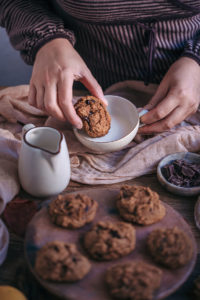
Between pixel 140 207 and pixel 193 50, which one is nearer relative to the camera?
pixel 140 207

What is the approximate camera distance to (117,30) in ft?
3.87

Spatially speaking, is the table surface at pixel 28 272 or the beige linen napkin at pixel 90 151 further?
the beige linen napkin at pixel 90 151

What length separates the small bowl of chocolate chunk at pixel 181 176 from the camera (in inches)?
36.8

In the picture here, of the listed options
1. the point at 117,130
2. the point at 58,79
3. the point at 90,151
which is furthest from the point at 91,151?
the point at 58,79

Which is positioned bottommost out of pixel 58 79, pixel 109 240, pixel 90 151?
pixel 90 151

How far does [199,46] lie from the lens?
1.17 metres

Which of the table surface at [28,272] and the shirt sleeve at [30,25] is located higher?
the shirt sleeve at [30,25]

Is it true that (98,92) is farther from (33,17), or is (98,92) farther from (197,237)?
(197,237)

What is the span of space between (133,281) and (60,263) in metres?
0.15

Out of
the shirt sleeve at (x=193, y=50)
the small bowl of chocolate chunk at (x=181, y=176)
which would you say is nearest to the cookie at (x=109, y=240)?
the small bowl of chocolate chunk at (x=181, y=176)

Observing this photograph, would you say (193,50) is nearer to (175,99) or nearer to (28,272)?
(175,99)

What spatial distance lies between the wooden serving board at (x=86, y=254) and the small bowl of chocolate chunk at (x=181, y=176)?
15 centimetres

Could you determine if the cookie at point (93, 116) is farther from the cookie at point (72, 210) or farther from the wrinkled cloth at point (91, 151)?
the cookie at point (72, 210)

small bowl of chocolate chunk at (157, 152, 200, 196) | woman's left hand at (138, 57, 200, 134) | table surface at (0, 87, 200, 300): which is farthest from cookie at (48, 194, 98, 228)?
woman's left hand at (138, 57, 200, 134)
